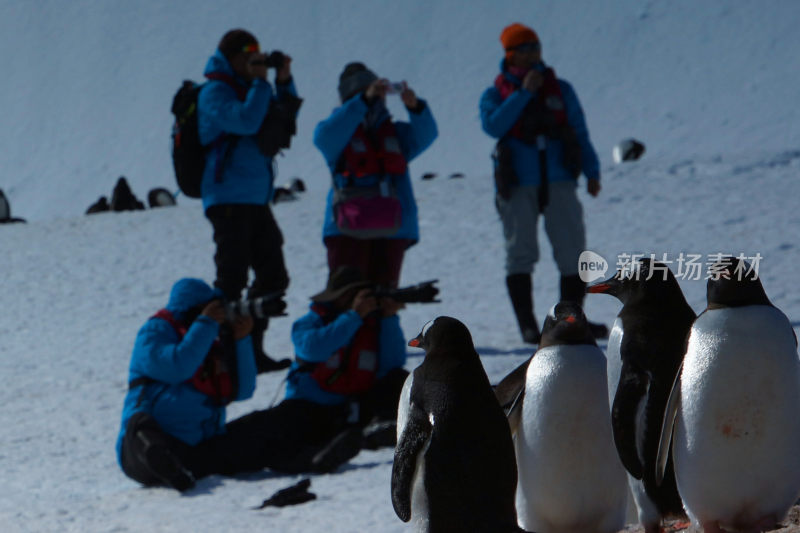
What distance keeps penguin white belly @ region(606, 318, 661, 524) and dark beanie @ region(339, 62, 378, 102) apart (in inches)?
107

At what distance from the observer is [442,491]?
2271 mm

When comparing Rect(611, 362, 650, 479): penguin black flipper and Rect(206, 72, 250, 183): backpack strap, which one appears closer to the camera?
Rect(611, 362, 650, 479): penguin black flipper

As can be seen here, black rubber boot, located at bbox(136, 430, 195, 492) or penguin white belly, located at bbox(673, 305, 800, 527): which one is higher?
penguin white belly, located at bbox(673, 305, 800, 527)

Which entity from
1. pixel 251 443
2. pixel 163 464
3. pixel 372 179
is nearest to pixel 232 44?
pixel 372 179

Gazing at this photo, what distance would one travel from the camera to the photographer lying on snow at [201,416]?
405 centimetres

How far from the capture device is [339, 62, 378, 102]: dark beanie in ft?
16.4

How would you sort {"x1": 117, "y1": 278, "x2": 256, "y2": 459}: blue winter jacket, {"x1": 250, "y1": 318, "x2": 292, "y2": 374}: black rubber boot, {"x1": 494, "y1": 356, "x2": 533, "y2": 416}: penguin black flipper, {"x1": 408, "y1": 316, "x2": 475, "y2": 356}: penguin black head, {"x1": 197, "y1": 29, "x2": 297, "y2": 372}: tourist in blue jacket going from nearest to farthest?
{"x1": 408, "y1": 316, "x2": 475, "y2": 356}: penguin black head, {"x1": 494, "y1": 356, "x2": 533, "y2": 416}: penguin black flipper, {"x1": 117, "y1": 278, "x2": 256, "y2": 459}: blue winter jacket, {"x1": 197, "y1": 29, "x2": 297, "y2": 372}: tourist in blue jacket, {"x1": 250, "y1": 318, "x2": 292, "y2": 374}: black rubber boot

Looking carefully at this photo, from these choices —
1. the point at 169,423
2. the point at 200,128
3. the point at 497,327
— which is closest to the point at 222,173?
the point at 200,128

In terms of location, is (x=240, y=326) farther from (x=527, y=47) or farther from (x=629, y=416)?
(x=629, y=416)

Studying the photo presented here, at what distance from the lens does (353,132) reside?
4.92 meters

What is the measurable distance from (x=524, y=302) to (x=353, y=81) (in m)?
1.17

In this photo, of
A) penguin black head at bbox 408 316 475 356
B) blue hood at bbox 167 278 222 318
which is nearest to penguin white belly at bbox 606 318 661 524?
penguin black head at bbox 408 316 475 356

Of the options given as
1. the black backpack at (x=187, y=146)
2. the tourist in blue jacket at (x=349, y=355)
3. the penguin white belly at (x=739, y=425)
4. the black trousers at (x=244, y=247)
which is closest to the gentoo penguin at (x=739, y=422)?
the penguin white belly at (x=739, y=425)

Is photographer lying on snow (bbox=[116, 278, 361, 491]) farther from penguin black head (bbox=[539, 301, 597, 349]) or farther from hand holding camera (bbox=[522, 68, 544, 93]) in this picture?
penguin black head (bbox=[539, 301, 597, 349])
